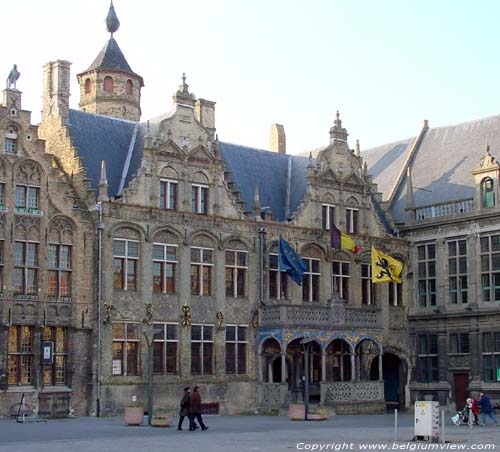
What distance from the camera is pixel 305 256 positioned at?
47.7 metres

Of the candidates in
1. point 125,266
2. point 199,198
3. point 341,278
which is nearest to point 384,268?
point 341,278

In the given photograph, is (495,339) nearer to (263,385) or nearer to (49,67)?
(263,385)

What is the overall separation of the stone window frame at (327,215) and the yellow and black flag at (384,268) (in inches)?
107

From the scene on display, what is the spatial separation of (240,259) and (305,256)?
3.89m

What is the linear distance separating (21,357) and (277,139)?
938 inches

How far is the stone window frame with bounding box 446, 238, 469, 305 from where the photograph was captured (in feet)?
160

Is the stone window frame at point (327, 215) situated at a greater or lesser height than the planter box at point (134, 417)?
greater

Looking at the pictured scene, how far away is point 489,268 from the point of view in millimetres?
47469

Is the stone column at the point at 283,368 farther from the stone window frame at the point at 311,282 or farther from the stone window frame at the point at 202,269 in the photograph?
the stone window frame at the point at 311,282

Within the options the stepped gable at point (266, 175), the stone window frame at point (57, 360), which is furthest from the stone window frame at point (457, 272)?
the stone window frame at point (57, 360)

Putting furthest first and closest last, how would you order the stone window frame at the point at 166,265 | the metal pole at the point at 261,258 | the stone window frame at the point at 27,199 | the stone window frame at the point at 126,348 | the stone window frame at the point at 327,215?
the stone window frame at the point at 327,215 → the metal pole at the point at 261,258 → the stone window frame at the point at 166,265 → the stone window frame at the point at 126,348 → the stone window frame at the point at 27,199

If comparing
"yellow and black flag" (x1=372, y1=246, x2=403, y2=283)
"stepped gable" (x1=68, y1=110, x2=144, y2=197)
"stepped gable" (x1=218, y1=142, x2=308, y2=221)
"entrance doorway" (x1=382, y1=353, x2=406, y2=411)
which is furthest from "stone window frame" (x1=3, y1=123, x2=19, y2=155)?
"entrance doorway" (x1=382, y1=353, x2=406, y2=411)

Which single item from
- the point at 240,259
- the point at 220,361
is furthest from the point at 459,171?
the point at 220,361

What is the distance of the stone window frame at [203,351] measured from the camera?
4306 centimetres
